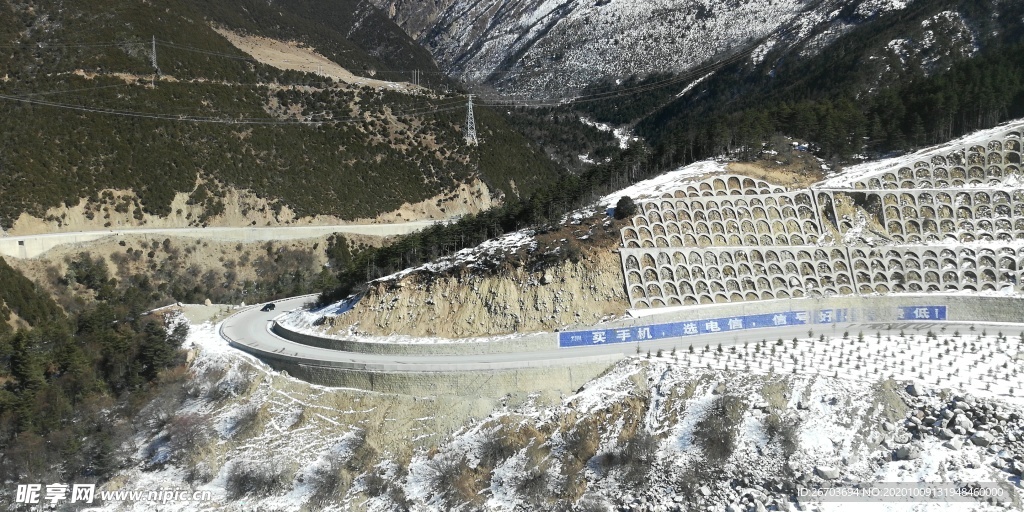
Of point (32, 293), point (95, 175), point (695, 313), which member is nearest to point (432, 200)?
point (95, 175)

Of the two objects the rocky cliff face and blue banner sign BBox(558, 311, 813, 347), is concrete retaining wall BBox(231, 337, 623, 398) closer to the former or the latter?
blue banner sign BBox(558, 311, 813, 347)

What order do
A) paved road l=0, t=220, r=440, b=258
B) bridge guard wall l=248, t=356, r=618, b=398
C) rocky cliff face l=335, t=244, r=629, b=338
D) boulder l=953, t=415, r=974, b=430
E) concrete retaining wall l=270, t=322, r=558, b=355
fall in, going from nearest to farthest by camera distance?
boulder l=953, t=415, r=974, b=430 < bridge guard wall l=248, t=356, r=618, b=398 < concrete retaining wall l=270, t=322, r=558, b=355 < rocky cliff face l=335, t=244, r=629, b=338 < paved road l=0, t=220, r=440, b=258

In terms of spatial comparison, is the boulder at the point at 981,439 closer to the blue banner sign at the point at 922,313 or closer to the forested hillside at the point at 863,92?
the blue banner sign at the point at 922,313

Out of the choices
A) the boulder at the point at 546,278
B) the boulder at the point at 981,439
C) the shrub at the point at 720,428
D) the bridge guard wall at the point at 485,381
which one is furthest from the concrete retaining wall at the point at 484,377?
the boulder at the point at 981,439

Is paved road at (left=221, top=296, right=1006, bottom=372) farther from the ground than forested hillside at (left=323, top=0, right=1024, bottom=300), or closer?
closer

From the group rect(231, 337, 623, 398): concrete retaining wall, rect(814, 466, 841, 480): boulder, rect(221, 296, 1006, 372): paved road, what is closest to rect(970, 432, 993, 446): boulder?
rect(814, 466, 841, 480): boulder

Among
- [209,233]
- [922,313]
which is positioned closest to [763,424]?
[922,313]

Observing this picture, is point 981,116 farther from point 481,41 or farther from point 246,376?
point 481,41
